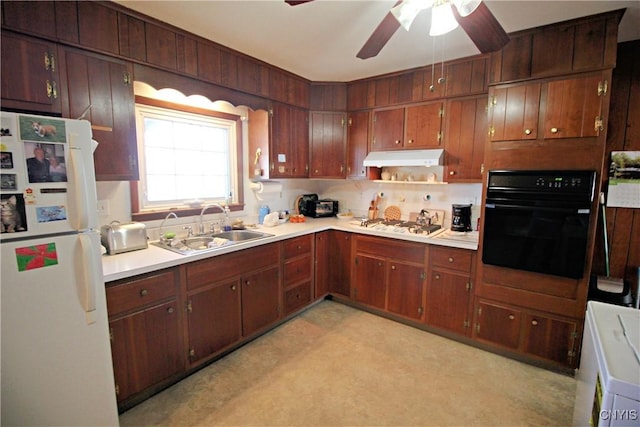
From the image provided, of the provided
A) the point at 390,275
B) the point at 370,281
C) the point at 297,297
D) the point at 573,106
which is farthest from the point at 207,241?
the point at 573,106

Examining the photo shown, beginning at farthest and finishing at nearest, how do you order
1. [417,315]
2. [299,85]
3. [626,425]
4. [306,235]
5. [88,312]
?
[299,85], [306,235], [417,315], [88,312], [626,425]

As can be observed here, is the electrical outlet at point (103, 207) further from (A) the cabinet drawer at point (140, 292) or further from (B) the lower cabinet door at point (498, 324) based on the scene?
(B) the lower cabinet door at point (498, 324)

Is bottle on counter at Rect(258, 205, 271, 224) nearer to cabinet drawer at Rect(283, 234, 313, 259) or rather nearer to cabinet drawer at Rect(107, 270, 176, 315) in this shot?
cabinet drawer at Rect(283, 234, 313, 259)

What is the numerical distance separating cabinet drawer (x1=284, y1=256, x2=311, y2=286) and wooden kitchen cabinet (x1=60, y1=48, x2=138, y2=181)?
1556 mm

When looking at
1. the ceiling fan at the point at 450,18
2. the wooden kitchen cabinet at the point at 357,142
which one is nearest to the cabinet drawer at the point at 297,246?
the wooden kitchen cabinet at the point at 357,142

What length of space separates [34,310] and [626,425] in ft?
7.43

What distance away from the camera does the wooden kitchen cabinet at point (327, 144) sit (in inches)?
143

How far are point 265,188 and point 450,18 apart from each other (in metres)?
2.36

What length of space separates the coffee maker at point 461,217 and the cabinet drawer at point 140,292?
99.6 inches

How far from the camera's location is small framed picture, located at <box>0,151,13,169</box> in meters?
1.28

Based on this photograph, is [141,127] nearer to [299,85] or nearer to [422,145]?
[299,85]

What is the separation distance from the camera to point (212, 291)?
91.9 inches

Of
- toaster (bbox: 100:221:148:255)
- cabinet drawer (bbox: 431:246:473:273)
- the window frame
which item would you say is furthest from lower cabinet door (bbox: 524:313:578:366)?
toaster (bbox: 100:221:148:255)

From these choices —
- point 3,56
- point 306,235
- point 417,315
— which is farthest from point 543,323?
point 3,56
